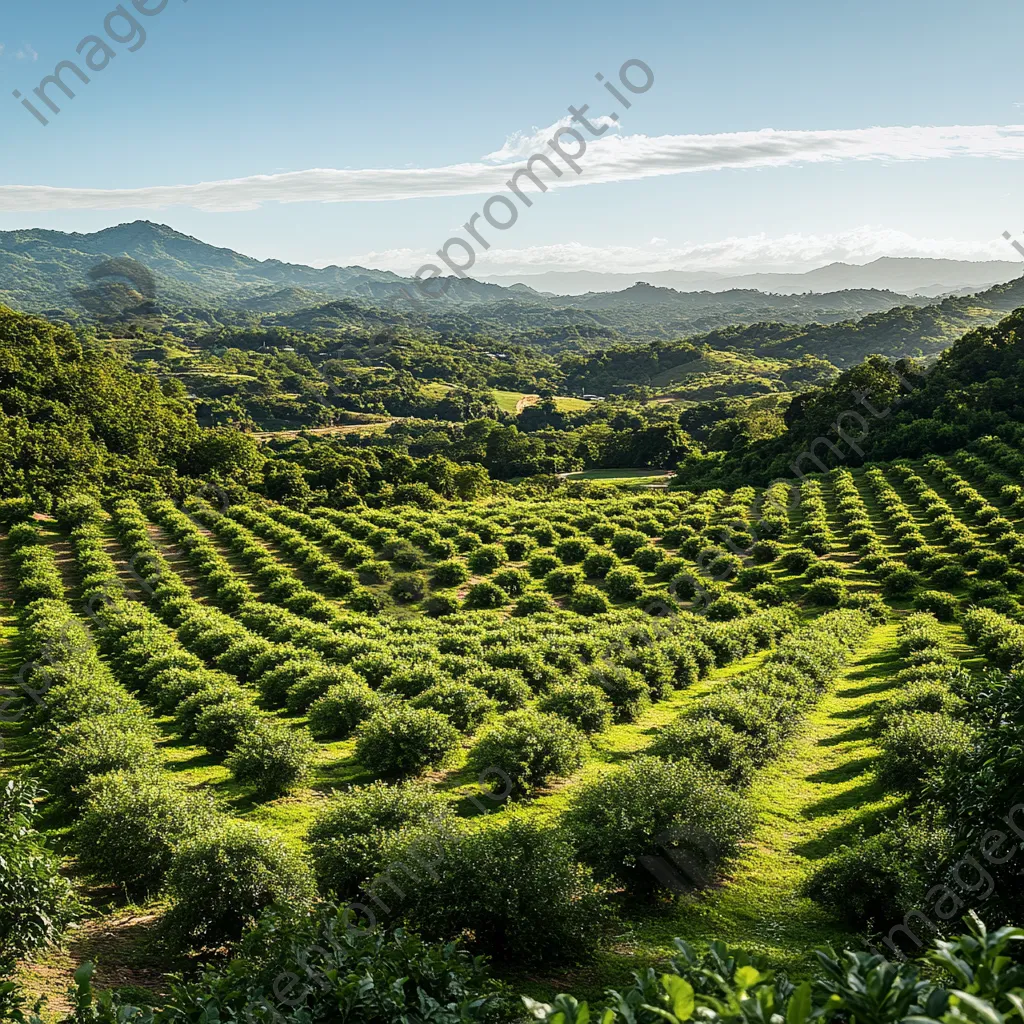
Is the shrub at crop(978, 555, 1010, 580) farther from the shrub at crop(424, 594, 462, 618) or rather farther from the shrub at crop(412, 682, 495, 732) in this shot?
the shrub at crop(412, 682, 495, 732)

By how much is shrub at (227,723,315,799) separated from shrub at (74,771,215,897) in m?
3.68

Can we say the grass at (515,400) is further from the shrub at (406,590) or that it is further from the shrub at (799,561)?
the shrub at (406,590)

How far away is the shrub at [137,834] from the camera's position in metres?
12.5

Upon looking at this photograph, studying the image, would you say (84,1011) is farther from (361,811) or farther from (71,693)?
(71,693)

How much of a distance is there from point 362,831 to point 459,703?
867 cm

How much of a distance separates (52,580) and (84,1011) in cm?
3322

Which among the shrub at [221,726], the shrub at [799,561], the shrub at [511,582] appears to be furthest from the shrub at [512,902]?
the shrub at [799,561]

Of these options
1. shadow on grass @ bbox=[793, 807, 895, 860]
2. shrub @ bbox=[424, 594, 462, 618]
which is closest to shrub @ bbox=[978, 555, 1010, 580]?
shrub @ bbox=[424, 594, 462, 618]

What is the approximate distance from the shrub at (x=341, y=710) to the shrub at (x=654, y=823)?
8.76m

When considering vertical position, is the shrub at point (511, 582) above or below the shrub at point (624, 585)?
below

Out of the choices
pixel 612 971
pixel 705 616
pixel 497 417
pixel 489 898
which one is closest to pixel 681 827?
pixel 612 971

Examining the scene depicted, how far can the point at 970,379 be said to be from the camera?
7338 cm

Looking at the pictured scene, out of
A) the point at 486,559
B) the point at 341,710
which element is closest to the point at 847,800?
the point at 341,710

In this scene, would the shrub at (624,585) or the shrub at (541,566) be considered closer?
the shrub at (624,585)
